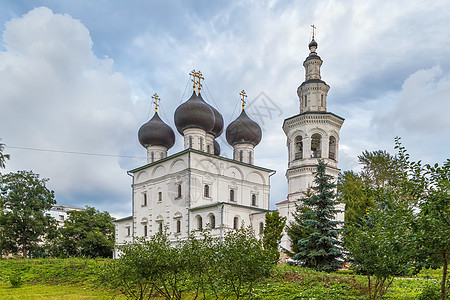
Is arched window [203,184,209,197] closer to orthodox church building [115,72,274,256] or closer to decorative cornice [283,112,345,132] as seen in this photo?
orthodox church building [115,72,274,256]

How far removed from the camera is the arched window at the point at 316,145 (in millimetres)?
25578

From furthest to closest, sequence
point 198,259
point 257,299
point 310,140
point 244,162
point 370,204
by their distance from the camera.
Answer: point 244,162 < point 310,140 < point 370,204 < point 257,299 < point 198,259

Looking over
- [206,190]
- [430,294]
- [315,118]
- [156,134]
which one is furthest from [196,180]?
[430,294]

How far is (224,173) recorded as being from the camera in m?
26.5

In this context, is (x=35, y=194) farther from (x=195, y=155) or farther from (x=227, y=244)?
(x=227, y=244)

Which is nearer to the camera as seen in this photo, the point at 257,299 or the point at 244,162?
the point at 257,299

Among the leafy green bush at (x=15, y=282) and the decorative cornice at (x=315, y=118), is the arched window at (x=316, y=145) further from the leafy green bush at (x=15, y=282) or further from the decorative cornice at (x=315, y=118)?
the leafy green bush at (x=15, y=282)

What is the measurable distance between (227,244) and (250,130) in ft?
71.1

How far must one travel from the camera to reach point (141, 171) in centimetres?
2909

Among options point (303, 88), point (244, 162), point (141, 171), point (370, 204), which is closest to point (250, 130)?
point (244, 162)

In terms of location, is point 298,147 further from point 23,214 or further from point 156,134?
point 23,214

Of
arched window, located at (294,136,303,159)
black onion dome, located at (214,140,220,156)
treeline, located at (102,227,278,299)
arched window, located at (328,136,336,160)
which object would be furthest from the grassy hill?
black onion dome, located at (214,140,220,156)

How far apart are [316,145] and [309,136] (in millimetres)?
1328

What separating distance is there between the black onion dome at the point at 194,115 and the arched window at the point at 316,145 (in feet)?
23.0
